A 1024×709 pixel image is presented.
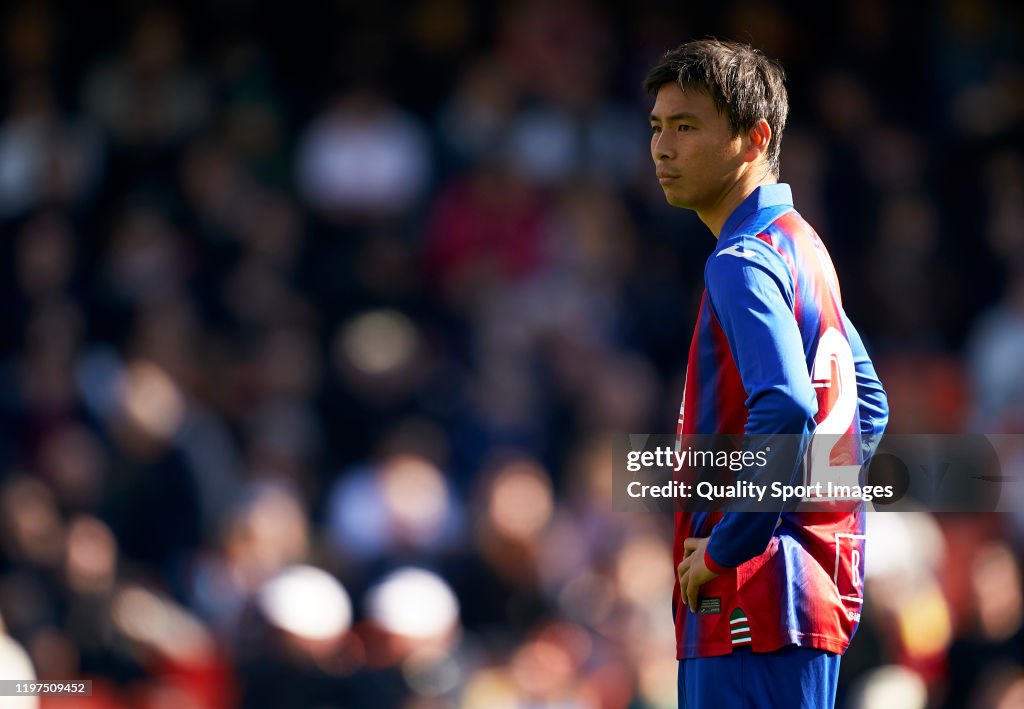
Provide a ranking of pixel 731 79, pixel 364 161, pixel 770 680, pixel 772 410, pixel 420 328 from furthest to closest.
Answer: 1. pixel 364 161
2. pixel 420 328
3. pixel 731 79
4. pixel 770 680
5. pixel 772 410

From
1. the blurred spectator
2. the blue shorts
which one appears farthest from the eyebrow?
the blurred spectator

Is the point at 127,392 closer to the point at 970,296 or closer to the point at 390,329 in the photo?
the point at 390,329

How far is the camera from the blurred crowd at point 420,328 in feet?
22.9

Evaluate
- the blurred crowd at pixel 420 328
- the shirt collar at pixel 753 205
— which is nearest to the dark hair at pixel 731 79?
the shirt collar at pixel 753 205

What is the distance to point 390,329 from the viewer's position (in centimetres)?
902

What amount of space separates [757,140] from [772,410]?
75 centimetres

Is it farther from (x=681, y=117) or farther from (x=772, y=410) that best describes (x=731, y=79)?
(x=772, y=410)

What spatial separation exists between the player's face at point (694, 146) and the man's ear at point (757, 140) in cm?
3

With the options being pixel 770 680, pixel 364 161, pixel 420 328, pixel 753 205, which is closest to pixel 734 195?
pixel 753 205

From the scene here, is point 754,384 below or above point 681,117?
below

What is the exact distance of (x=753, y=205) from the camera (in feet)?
11.0

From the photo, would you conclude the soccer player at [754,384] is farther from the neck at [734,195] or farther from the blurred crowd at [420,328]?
the blurred crowd at [420,328]

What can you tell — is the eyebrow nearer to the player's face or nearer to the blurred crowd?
the player's face

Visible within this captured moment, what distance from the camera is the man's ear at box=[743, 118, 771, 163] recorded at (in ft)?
11.1
